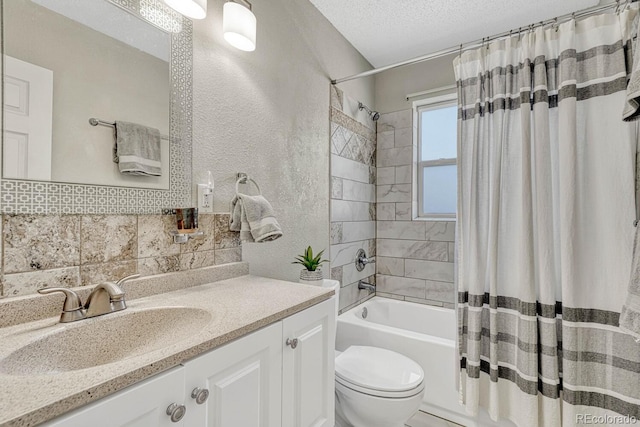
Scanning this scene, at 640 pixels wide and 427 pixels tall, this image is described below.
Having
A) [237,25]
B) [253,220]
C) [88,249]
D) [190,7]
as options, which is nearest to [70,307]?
Result: [88,249]

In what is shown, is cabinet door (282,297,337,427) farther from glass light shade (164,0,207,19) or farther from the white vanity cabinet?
glass light shade (164,0,207,19)

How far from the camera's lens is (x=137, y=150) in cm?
111

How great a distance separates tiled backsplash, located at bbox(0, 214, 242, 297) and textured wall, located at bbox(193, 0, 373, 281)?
0.26 m

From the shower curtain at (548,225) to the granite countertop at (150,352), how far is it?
0.99 metres

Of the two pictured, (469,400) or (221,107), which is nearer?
(221,107)

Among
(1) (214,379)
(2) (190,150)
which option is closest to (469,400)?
(1) (214,379)

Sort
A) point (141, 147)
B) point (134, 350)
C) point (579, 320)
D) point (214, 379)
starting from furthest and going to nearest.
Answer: point (579, 320) → point (141, 147) → point (134, 350) → point (214, 379)

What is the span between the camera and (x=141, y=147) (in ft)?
3.67

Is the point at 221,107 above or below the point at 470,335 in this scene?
Answer: above

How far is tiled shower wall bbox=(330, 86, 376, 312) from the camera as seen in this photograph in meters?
2.27

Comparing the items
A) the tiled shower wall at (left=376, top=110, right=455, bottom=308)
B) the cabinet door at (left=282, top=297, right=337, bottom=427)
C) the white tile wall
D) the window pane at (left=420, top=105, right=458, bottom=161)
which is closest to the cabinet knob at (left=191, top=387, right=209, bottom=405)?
the cabinet door at (left=282, top=297, right=337, bottom=427)

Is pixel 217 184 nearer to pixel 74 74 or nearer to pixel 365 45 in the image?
pixel 74 74

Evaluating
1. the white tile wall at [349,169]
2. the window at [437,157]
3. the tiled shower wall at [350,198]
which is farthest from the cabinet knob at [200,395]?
the window at [437,157]

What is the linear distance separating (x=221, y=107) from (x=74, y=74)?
0.56 m
